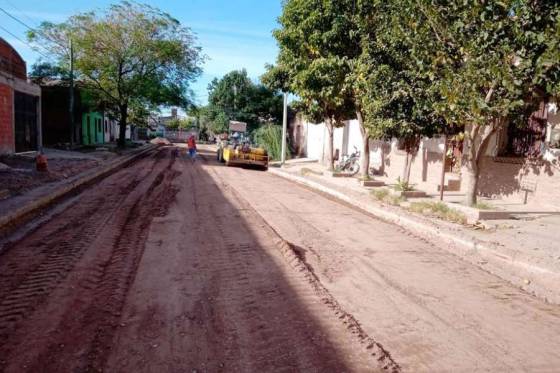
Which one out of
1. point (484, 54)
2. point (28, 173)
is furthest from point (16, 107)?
point (484, 54)

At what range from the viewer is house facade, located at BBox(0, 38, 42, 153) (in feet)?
61.4

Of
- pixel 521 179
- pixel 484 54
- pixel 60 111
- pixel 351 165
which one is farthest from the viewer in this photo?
pixel 60 111

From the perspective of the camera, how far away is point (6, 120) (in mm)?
18828

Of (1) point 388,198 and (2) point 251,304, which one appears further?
(1) point 388,198

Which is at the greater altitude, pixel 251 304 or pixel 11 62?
pixel 11 62

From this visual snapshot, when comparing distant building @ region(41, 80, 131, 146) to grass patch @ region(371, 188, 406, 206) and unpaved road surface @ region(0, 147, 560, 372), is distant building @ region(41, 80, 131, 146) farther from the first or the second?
unpaved road surface @ region(0, 147, 560, 372)

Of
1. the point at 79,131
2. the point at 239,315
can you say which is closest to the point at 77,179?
the point at 239,315

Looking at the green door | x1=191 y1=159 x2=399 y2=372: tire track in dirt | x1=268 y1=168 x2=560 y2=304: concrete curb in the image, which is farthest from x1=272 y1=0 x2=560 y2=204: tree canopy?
the green door

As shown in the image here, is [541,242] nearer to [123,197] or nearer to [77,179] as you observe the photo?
[123,197]

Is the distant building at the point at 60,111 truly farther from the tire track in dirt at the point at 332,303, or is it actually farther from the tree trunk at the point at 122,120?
the tire track in dirt at the point at 332,303

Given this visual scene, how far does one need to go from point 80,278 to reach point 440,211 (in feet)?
24.4

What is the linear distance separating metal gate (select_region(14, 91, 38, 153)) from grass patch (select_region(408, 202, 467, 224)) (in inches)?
732

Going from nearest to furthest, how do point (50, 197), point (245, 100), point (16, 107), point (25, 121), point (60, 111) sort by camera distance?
1. point (50, 197)
2. point (16, 107)
3. point (25, 121)
4. point (60, 111)
5. point (245, 100)

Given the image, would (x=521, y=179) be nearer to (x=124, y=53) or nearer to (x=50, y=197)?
(x=50, y=197)
